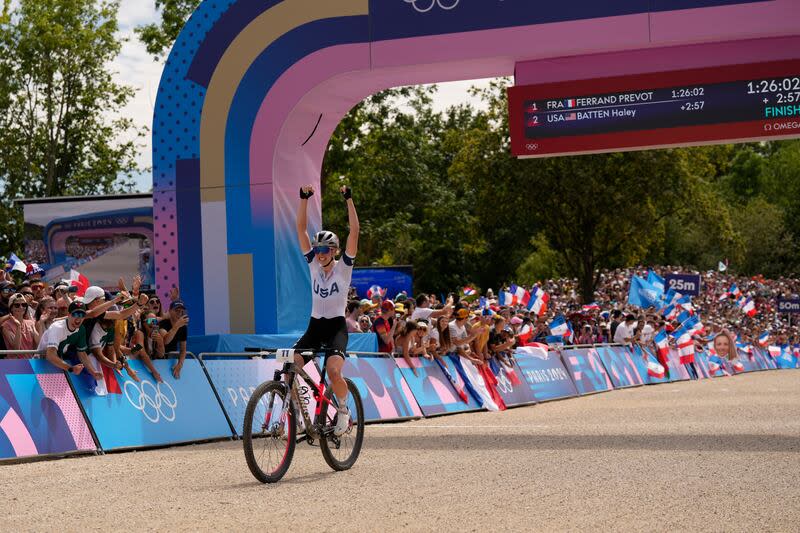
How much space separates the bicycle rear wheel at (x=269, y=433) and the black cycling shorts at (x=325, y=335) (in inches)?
28.8

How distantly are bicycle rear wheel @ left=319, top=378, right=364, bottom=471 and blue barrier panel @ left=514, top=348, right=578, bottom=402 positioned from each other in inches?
491

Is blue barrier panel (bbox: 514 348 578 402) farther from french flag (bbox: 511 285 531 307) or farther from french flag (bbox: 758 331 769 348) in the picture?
french flag (bbox: 758 331 769 348)

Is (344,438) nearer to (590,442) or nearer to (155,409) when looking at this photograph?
(590,442)

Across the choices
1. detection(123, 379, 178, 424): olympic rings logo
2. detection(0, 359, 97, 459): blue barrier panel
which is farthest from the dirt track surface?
detection(123, 379, 178, 424): olympic rings logo

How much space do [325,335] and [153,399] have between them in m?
3.90

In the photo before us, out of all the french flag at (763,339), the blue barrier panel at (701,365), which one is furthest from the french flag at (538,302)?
the french flag at (763,339)

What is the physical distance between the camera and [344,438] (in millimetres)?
9961

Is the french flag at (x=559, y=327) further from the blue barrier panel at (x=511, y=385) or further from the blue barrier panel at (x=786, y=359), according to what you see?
the blue barrier panel at (x=786, y=359)

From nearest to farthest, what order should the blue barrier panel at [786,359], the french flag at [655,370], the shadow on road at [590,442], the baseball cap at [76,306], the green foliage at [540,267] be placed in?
1. the shadow on road at [590,442]
2. the baseball cap at [76,306]
3. the french flag at [655,370]
4. the blue barrier panel at [786,359]
5. the green foliage at [540,267]

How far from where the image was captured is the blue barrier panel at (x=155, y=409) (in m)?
12.2

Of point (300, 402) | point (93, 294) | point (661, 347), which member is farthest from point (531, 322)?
point (300, 402)

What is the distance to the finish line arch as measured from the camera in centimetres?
1581

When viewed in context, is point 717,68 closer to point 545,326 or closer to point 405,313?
point 405,313

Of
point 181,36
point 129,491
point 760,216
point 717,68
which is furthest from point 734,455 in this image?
point 760,216
